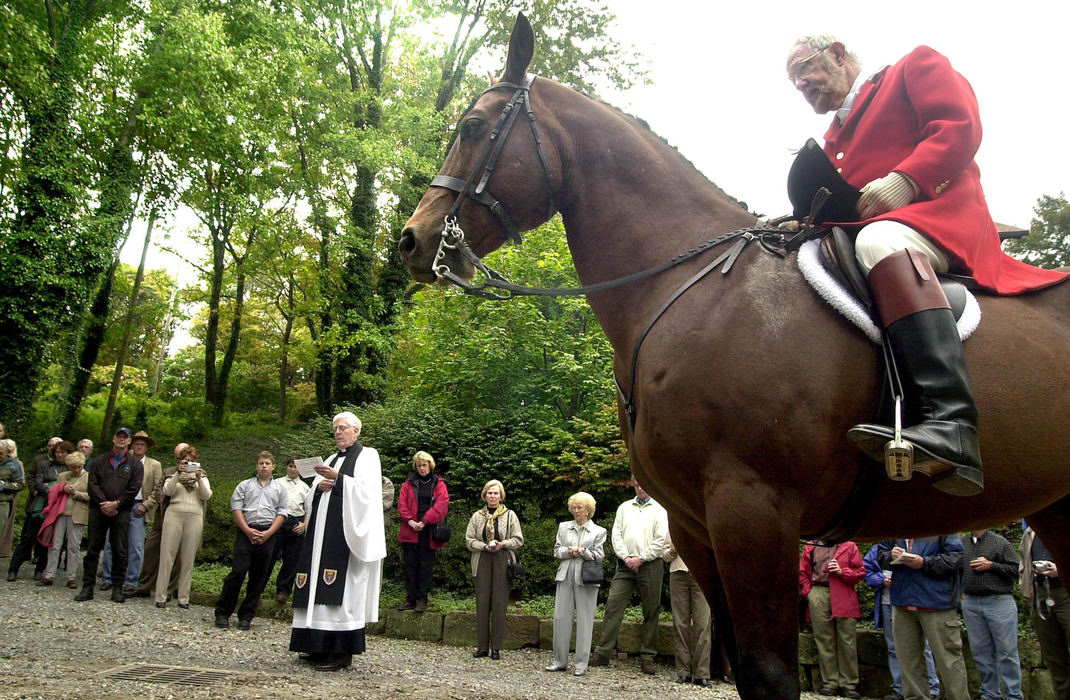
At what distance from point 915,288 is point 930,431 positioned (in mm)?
516

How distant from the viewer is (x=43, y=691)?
16.7 feet

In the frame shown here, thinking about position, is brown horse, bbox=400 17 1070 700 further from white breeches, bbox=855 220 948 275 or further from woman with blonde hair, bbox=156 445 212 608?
woman with blonde hair, bbox=156 445 212 608

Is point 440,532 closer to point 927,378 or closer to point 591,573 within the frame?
point 591,573

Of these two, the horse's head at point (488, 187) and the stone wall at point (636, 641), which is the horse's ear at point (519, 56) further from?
the stone wall at point (636, 641)

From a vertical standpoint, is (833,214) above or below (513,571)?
above

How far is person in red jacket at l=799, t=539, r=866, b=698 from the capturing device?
8914 mm

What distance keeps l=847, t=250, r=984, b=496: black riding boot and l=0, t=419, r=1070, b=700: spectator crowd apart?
3531 millimetres

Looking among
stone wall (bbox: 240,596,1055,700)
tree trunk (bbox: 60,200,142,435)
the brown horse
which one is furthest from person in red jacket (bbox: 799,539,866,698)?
tree trunk (bbox: 60,200,142,435)

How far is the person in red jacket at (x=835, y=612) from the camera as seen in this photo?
8.91m

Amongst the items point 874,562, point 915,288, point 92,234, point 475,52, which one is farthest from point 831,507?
point 475,52

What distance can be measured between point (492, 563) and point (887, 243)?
28.1ft

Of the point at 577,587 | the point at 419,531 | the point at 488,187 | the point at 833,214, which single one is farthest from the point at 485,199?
the point at 419,531

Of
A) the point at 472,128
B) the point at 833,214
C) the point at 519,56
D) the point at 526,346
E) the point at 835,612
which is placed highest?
the point at 526,346

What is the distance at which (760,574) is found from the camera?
2.59m
